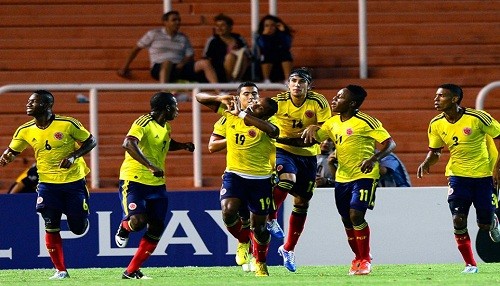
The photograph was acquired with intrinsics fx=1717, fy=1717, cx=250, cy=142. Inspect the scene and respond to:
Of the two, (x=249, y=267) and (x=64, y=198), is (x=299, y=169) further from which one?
(x=64, y=198)

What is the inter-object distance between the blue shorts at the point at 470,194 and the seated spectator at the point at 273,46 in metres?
4.97

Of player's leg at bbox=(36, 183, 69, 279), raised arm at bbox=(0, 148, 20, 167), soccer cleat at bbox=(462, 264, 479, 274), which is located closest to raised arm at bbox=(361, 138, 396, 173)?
soccer cleat at bbox=(462, 264, 479, 274)

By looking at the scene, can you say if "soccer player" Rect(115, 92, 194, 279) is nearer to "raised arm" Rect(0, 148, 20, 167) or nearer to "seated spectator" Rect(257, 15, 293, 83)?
"raised arm" Rect(0, 148, 20, 167)

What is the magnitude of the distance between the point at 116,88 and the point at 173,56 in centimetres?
224

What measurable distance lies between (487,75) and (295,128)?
222 inches

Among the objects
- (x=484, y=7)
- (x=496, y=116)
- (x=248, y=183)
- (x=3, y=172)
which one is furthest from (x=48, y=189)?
(x=484, y=7)

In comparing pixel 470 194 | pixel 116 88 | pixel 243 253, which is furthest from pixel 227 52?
pixel 470 194

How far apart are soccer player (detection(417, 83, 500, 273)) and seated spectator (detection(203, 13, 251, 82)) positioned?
15.8 feet

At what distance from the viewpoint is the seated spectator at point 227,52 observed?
21.5 metres

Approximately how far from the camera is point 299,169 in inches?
702

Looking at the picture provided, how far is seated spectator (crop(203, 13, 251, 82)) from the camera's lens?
70.6 feet

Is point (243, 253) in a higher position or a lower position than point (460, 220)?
lower

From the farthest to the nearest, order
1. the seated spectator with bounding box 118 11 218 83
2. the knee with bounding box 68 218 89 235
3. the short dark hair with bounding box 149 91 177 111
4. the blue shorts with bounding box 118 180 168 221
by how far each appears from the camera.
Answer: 1. the seated spectator with bounding box 118 11 218 83
2. the knee with bounding box 68 218 89 235
3. the short dark hair with bounding box 149 91 177 111
4. the blue shorts with bounding box 118 180 168 221

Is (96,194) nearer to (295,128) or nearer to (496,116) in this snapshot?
(295,128)
